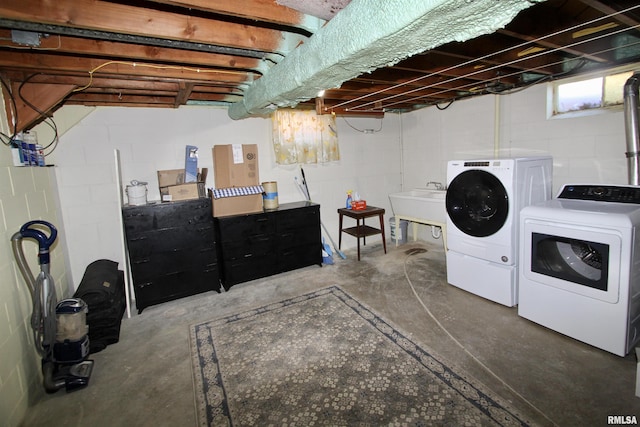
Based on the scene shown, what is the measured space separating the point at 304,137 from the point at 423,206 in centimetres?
186

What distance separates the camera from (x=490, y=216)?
2.75 m

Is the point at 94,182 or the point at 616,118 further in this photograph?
the point at 94,182

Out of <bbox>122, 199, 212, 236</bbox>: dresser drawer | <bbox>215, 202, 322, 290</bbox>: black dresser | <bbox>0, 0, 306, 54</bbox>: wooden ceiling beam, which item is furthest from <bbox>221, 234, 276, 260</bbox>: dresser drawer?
<bbox>0, 0, 306, 54</bbox>: wooden ceiling beam

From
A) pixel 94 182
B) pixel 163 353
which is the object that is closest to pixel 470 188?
pixel 163 353

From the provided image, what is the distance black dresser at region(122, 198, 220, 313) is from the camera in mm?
2967

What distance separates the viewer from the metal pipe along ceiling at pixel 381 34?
0.98m

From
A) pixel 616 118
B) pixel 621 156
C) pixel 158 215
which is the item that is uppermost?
pixel 616 118

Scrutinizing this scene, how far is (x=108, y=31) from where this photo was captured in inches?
58.7

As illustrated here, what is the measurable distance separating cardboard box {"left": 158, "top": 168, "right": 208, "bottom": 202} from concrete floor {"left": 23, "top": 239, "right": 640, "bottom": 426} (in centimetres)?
112

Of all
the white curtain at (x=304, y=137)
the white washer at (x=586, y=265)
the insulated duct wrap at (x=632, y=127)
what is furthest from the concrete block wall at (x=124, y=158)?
the insulated duct wrap at (x=632, y=127)

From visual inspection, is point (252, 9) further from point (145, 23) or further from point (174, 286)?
point (174, 286)

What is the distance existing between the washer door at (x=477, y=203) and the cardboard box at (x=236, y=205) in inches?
83.3

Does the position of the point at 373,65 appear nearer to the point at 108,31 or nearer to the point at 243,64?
→ the point at 243,64

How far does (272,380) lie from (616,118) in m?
3.63
